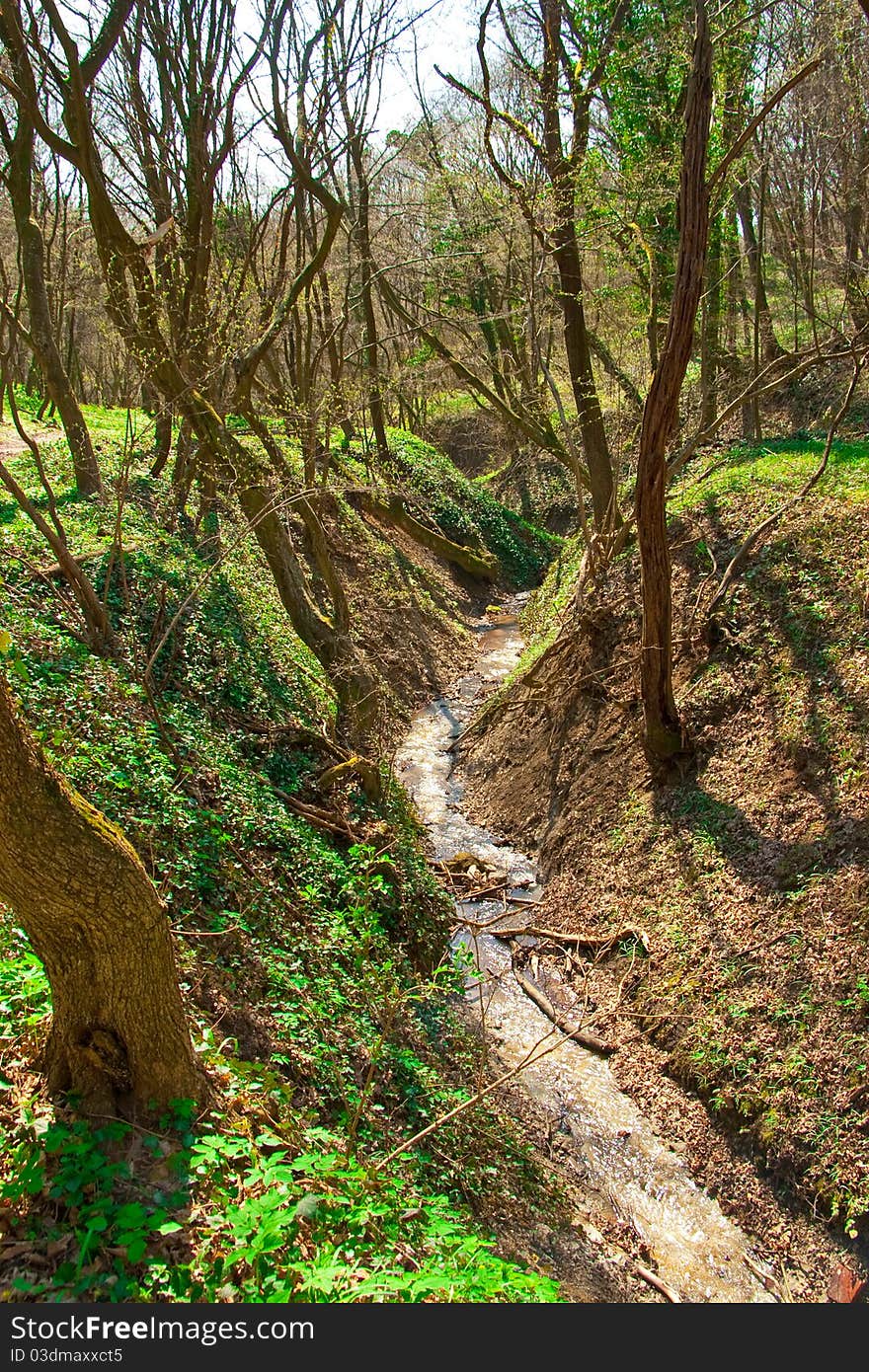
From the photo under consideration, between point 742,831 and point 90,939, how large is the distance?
5879mm

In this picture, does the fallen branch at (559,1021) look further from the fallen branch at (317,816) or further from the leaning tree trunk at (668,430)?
the leaning tree trunk at (668,430)

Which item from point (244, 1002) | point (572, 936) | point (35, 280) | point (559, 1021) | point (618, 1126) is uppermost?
point (35, 280)

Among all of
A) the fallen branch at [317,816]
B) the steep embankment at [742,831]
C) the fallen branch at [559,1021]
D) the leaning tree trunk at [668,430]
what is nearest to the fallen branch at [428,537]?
the steep embankment at [742,831]

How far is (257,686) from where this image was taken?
9.68 metres

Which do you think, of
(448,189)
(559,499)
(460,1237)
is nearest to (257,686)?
(460,1237)

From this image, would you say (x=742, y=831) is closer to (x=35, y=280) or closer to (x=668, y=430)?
(x=668, y=430)

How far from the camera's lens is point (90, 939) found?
341 centimetres

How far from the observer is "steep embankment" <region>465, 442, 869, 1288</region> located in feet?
19.3

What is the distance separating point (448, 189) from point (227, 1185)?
14.8 m

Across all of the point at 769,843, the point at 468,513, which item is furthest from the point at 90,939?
the point at 468,513

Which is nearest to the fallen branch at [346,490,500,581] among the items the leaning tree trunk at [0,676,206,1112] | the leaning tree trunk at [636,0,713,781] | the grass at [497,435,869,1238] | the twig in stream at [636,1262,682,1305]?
the grass at [497,435,869,1238]

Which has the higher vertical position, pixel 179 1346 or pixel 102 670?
pixel 102 670

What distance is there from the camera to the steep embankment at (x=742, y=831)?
5.89 meters

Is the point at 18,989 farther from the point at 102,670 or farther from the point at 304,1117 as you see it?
the point at 102,670
